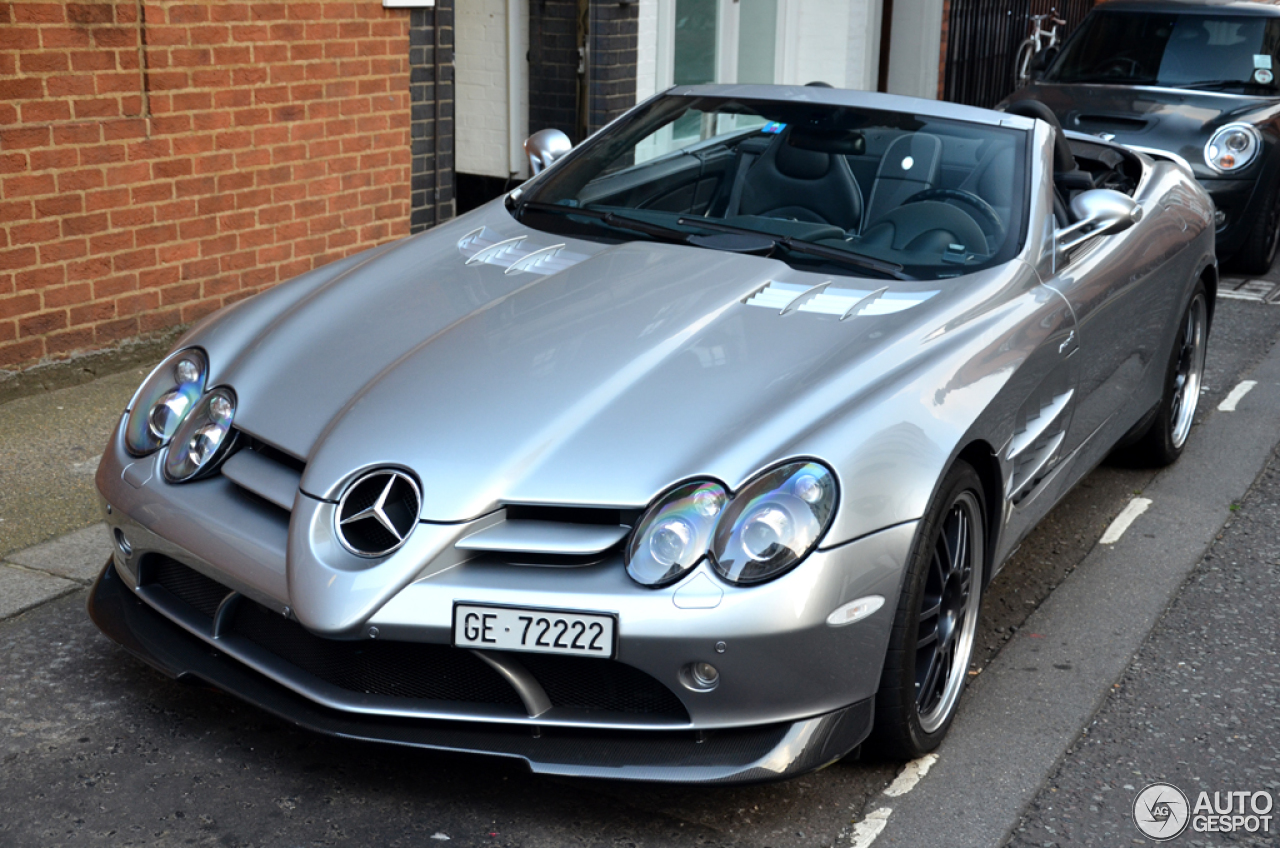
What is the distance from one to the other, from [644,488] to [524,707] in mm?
500

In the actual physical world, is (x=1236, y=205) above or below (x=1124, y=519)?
above

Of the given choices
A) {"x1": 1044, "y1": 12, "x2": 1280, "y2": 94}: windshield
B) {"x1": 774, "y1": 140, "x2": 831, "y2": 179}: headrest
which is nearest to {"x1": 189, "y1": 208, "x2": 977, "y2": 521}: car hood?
{"x1": 774, "y1": 140, "x2": 831, "y2": 179}: headrest

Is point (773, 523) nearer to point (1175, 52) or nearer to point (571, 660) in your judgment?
point (571, 660)

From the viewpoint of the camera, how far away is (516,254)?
400 centimetres

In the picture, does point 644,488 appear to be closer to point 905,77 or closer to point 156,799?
point 156,799

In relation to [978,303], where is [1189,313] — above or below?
below

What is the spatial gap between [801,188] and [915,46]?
32.1 feet

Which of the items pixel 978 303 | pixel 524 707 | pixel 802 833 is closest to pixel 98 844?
pixel 524 707

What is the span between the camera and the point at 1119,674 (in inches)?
149

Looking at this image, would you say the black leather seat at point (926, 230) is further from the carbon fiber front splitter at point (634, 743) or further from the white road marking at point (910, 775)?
the carbon fiber front splitter at point (634, 743)

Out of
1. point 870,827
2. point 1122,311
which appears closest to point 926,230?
point 1122,311

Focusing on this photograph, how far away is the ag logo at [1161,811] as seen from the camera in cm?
305

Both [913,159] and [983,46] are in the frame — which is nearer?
[913,159]

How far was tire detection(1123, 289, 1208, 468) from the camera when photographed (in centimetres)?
524
